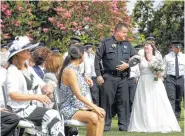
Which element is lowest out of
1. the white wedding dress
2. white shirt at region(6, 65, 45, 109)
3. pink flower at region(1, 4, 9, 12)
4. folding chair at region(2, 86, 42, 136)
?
the white wedding dress

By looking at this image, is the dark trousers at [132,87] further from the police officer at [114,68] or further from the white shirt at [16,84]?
the white shirt at [16,84]

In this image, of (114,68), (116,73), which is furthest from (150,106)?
(114,68)

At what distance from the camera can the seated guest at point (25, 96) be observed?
7.61 metres

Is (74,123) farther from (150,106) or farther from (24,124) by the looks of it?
(150,106)

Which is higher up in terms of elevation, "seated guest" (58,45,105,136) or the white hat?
the white hat

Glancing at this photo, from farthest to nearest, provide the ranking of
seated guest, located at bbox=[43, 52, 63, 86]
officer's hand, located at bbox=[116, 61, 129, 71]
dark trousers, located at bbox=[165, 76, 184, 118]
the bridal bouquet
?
dark trousers, located at bbox=[165, 76, 184, 118]
the bridal bouquet
officer's hand, located at bbox=[116, 61, 129, 71]
seated guest, located at bbox=[43, 52, 63, 86]

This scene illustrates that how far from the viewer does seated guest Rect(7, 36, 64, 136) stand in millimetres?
7605

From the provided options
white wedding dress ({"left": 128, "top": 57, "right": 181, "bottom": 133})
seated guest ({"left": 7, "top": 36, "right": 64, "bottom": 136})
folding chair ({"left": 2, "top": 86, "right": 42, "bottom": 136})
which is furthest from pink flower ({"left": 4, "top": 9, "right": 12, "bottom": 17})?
folding chair ({"left": 2, "top": 86, "right": 42, "bottom": 136})

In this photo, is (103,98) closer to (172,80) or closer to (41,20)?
(172,80)

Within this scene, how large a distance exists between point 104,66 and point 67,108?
337 centimetres

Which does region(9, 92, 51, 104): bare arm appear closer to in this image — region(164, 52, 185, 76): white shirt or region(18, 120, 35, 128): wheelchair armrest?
region(18, 120, 35, 128): wheelchair armrest

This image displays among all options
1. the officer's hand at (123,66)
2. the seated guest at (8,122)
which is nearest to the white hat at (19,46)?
the seated guest at (8,122)

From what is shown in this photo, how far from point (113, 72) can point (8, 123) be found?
15.1ft

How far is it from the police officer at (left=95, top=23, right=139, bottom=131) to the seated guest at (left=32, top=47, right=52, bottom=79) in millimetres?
1729
